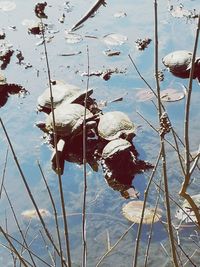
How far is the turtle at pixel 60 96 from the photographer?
11.8 ft

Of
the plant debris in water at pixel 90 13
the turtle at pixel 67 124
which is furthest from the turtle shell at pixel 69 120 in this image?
the plant debris in water at pixel 90 13

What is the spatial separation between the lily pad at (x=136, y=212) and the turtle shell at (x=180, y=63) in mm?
1725

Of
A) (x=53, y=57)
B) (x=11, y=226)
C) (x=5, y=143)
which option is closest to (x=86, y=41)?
(x=53, y=57)

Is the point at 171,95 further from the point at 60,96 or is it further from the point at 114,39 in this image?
the point at 114,39

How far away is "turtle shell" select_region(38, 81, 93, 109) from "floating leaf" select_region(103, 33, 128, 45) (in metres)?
1.16

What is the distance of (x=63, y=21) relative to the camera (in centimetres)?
537

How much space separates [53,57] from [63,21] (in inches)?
34.8

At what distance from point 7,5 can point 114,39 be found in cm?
201

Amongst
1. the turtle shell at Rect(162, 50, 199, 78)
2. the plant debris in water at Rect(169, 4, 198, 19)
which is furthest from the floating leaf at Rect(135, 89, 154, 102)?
the plant debris in water at Rect(169, 4, 198, 19)

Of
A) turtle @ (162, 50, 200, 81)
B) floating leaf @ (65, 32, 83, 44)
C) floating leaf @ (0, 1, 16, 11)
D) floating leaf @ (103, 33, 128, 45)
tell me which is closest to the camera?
turtle @ (162, 50, 200, 81)

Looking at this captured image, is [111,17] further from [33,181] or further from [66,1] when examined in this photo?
[33,181]

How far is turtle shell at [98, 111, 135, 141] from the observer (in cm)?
323

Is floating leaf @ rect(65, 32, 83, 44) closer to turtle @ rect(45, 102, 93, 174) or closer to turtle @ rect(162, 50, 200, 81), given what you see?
turtle @ rect(162, 50, 200, 81)

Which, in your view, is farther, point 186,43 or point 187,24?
point 187,24
